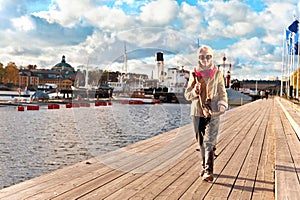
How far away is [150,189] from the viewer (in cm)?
441

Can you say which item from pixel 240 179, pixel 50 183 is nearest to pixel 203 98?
pixel 240 179

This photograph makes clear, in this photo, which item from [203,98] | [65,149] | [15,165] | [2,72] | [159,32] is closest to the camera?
[203,98]

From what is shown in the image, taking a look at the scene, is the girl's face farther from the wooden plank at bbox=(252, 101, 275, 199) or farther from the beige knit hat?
the wooden plank at bbox=(252, 101, 275, 199)

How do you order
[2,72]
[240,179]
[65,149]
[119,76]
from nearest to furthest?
[240,179], [119,76], [65,149], [2,72]

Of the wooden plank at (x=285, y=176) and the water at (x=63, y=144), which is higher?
the wooden plank at (x=285, y=176)

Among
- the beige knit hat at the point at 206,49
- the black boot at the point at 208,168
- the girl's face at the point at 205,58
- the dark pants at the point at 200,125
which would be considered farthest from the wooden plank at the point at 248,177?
the beige knit hat at the point at 206,49

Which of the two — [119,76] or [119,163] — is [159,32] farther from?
[119,163]

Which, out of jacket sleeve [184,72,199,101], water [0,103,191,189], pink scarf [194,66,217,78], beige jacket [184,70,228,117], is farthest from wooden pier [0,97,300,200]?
water [0,103,191,189]

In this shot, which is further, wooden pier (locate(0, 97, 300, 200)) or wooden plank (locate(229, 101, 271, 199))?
wooden plank (locate(229, 101, 271, 199))

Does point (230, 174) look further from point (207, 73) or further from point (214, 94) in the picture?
point (207, 73)

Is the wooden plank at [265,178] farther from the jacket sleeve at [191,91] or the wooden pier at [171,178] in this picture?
the jacket sleeve at [191,91]

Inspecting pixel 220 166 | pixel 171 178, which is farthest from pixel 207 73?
pixel 220 166

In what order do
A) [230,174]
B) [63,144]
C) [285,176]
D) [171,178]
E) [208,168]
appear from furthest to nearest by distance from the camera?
[63,144] → [230,174] → [171,178] → [208,168] → [285,176]

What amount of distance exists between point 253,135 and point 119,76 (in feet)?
16.8
